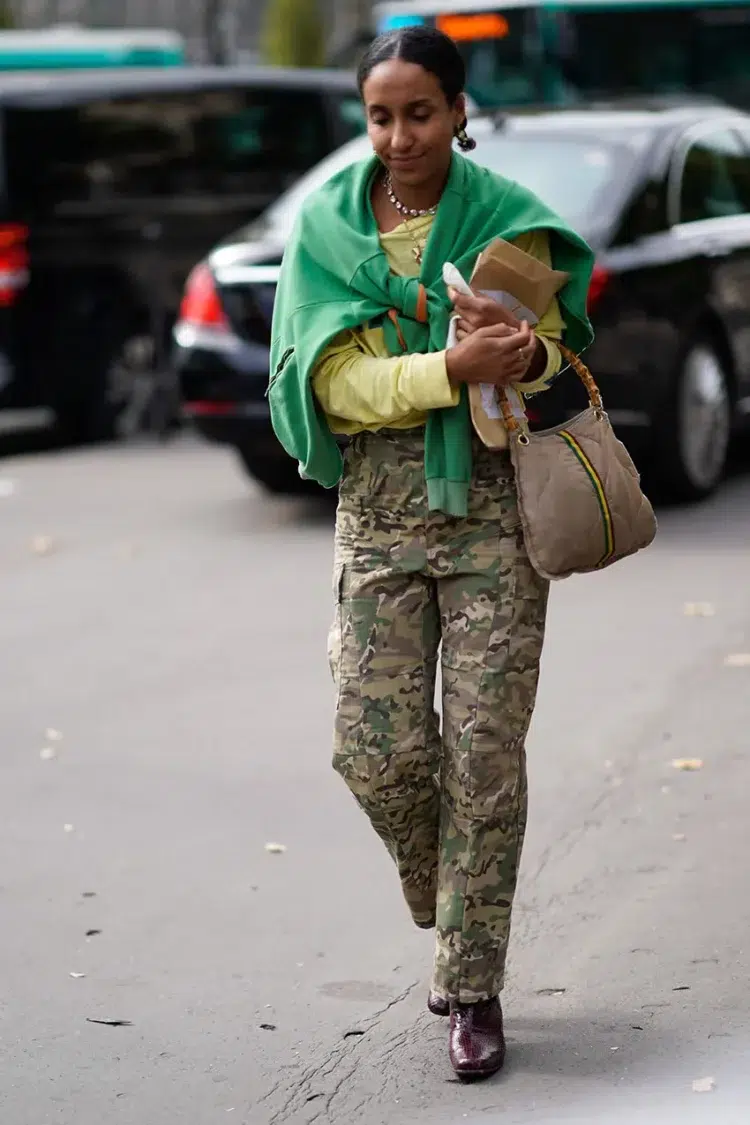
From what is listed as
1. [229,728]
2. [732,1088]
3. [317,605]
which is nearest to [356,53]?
[317,605]

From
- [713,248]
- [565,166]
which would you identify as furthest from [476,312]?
[713,248]

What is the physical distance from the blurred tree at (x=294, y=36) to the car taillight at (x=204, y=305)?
24.1m

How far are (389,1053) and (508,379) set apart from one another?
1.23 meters

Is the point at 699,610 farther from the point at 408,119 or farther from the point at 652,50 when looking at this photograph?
the point at 652,50

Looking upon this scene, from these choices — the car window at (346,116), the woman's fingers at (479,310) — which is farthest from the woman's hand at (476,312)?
the car window at (346,116)

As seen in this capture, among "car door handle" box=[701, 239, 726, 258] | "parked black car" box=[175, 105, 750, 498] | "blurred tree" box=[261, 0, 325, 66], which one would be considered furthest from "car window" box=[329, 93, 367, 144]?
"blurred tree" box=[261, 0, 325, 66]

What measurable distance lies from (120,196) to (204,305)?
3.08 metres

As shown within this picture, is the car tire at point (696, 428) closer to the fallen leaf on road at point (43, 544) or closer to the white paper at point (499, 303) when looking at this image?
the fallen leaf on road at point (43, 544)

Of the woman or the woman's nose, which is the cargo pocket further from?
the woman's nose

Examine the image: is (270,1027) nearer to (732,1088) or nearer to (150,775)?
(732,1088)

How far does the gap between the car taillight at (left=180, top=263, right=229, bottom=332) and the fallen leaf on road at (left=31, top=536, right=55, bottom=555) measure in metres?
1.14

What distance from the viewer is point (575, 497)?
3.64 metres

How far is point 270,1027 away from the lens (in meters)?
4.07

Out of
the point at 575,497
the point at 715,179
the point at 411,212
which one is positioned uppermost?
the point at 411,212
